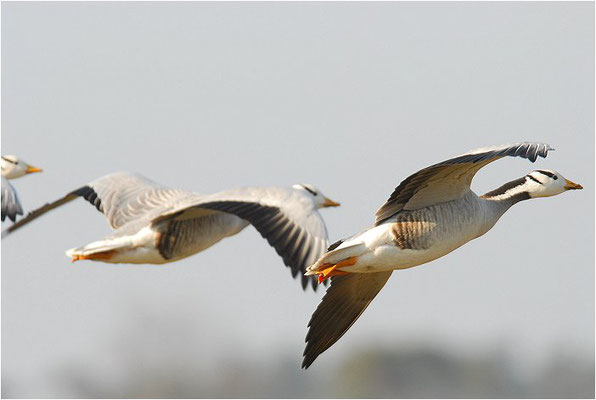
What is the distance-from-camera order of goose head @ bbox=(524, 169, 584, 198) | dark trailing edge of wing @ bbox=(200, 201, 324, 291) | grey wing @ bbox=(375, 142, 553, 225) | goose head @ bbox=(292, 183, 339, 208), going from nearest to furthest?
grey wing @ bbox=(375, 142, 553, 225) → dark trailing edge of wing @ bbox=(200, 201, 324, 291) → goose head @ bbox=(524, 169, 584, 198) → goose head @ bbox=(292, 183, 339, 208)

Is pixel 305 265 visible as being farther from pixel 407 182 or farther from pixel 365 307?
pixel 365 307

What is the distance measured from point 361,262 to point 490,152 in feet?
4.91

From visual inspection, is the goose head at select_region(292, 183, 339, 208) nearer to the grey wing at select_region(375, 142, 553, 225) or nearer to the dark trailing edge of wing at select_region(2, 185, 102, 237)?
the dark trailing edge of wing at select_region(2, 185, 102, 237)

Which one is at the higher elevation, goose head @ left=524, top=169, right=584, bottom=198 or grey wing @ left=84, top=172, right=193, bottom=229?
grey wing @ left=84, top=172, right=193, bottom=229

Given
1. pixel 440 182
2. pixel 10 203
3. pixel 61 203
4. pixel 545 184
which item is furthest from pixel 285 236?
pixel 10 203

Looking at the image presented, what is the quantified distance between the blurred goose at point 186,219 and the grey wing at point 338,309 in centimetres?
91

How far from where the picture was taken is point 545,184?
36.0ft

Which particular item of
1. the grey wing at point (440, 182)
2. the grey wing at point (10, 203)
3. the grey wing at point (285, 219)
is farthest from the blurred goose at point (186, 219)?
the grey wing at point (10, 203)

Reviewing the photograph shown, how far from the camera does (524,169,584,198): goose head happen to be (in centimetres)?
1087

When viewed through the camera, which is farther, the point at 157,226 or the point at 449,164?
the point at 157,226

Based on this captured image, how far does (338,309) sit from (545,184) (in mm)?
2112

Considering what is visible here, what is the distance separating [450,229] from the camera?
9.73 meters

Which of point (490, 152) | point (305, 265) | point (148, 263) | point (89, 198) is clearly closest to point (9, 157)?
point (89, 198)

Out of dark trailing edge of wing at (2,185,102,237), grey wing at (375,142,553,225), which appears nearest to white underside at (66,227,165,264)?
dark trailing edge of wing at (2,185,102,237)
